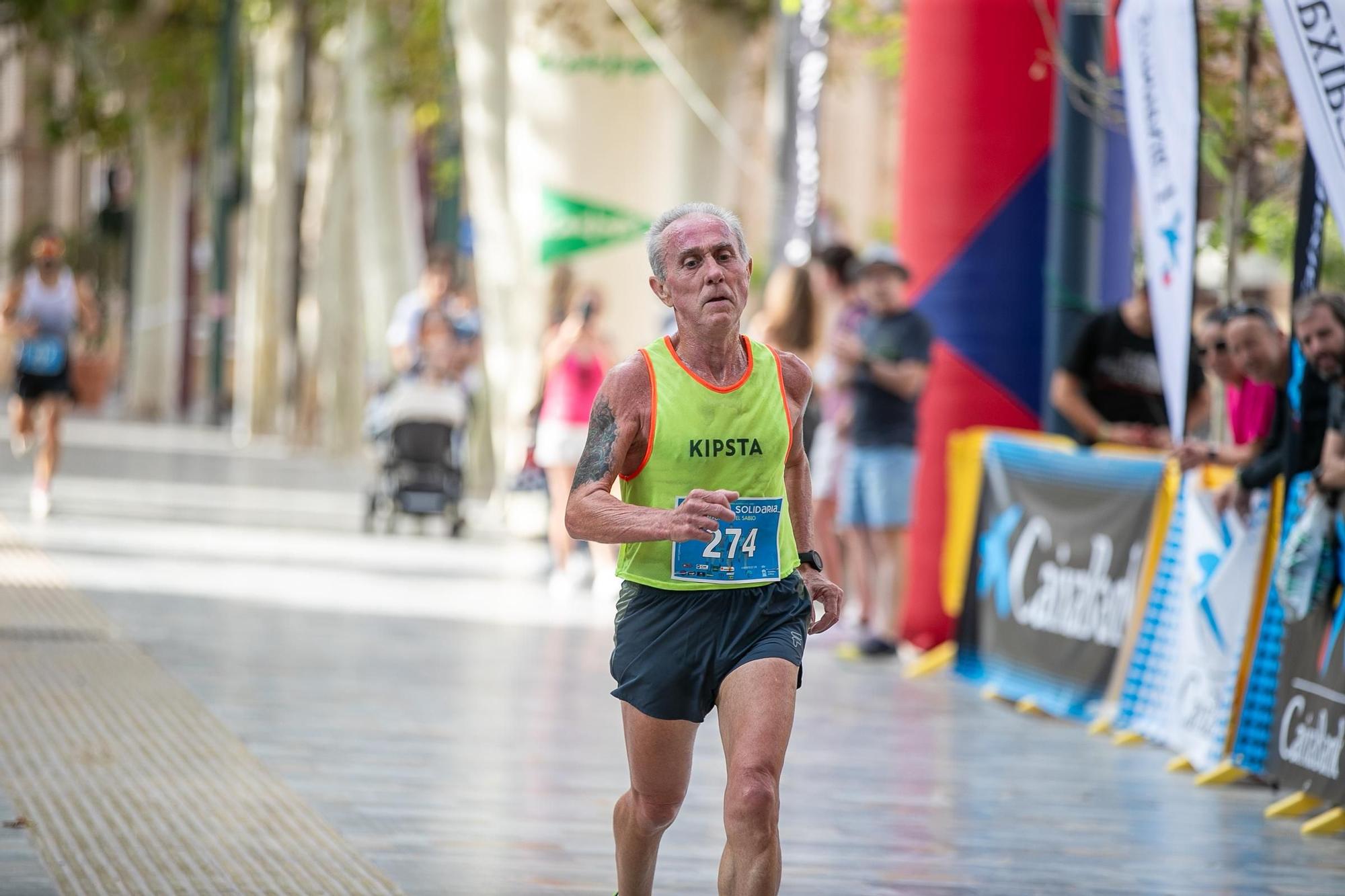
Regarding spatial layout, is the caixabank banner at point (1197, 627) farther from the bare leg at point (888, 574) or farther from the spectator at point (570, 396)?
the spectator at point (570, 396)

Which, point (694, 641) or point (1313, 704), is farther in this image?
point (1313, 704)

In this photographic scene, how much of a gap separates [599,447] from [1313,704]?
12.8 ft

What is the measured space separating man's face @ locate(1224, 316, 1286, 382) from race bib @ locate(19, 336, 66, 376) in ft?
37.5

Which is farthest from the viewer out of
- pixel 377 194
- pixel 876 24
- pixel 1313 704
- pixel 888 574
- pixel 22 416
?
pixel 377 194

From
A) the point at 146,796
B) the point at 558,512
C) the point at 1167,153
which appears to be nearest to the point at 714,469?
the point at 146,796

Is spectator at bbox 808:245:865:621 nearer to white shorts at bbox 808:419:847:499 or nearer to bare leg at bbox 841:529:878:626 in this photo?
white shorts at bbox 808:419:847:499

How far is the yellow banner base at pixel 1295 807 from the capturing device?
8461 mm

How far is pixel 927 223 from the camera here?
13.0 meters

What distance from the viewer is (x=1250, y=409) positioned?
941 centimetres

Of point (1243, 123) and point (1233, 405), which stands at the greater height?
point (1243, 123)

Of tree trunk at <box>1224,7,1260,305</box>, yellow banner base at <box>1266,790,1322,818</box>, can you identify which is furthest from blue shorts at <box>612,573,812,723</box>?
tree trunk at <box>1224,7,1260,305</box>

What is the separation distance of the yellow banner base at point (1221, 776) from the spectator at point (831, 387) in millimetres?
4067

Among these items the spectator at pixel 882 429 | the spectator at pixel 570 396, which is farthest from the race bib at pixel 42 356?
the spectator at pixel 882 429

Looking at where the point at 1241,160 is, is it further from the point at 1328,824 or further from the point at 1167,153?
the point at 1328,824
